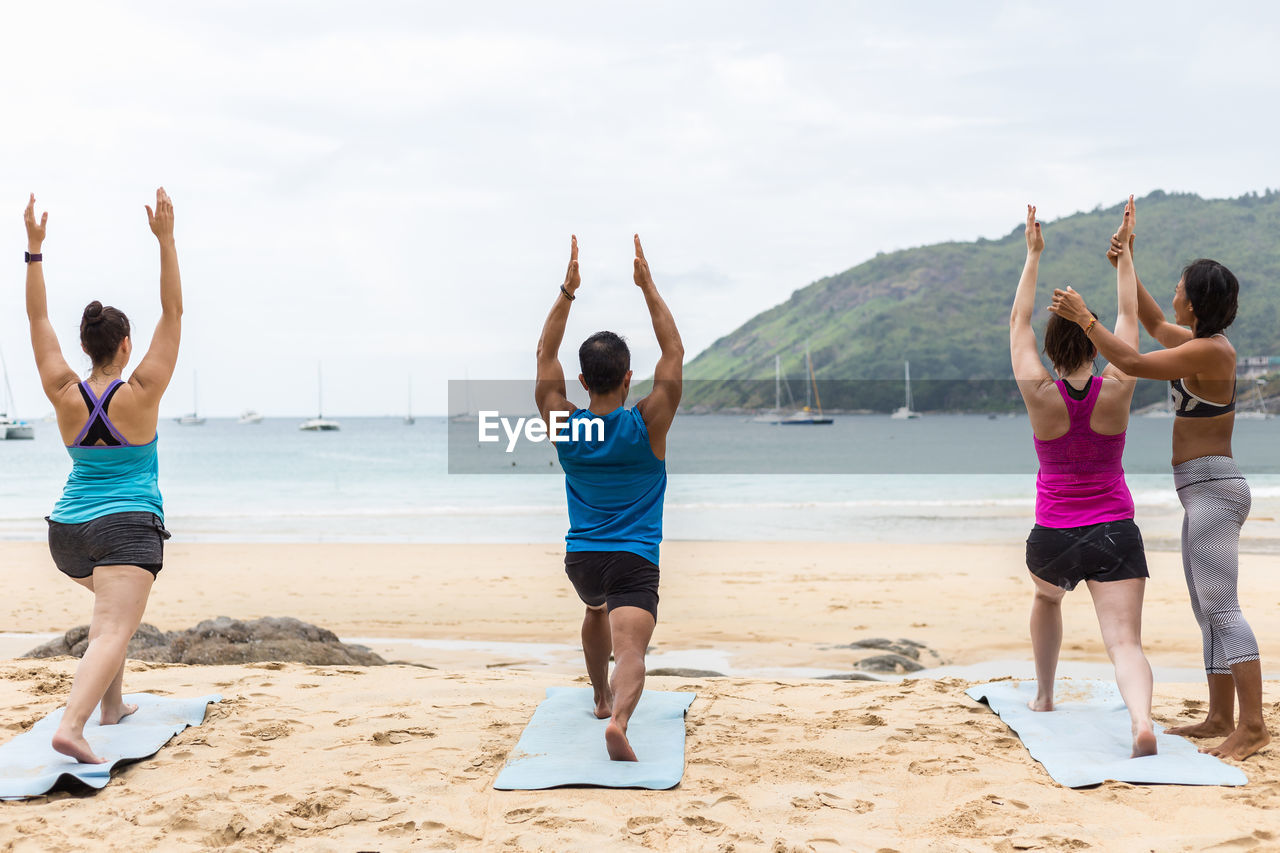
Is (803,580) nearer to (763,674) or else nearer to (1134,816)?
(763,674)

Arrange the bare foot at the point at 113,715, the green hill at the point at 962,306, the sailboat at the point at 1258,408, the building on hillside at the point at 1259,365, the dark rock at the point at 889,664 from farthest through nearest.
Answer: the green hill at the point at 962,306 → the sailboat at the point at 1258,408 → the building on hillside at the point at 1259,365 → the dark rock at the point at 889,664 → the bare foot at the point at 113,715

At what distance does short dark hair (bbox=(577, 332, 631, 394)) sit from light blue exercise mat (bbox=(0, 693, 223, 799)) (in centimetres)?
245

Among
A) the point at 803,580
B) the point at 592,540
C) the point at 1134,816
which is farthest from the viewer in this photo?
the point at 803,580

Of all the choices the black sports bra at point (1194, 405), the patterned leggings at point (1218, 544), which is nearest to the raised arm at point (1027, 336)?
the black sports bra at point (1194, 405)

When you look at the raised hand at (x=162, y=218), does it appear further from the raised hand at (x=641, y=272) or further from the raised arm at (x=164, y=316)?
the raised hand at (x=641, y=272)

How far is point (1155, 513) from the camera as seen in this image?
19.0 m

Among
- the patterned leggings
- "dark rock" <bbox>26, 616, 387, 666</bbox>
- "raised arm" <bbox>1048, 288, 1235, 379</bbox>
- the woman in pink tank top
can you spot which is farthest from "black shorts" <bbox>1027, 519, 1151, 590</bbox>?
"dark rock" <bbox>26, 616, 387, 666</bbox>

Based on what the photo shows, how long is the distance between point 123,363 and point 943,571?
32.7 ft

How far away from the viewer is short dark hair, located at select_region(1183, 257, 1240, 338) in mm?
3945

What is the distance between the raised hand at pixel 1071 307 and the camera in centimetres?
362

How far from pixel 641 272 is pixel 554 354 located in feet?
1.72

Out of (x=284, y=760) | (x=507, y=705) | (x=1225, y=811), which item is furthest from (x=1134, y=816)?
(x=284, y=760)

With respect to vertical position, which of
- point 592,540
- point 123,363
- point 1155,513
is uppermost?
point 123,363

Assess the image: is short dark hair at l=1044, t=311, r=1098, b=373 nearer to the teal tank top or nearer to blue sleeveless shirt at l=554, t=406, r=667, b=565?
blue sleeveless shirt at l=554, t=406, r=667, b=565
